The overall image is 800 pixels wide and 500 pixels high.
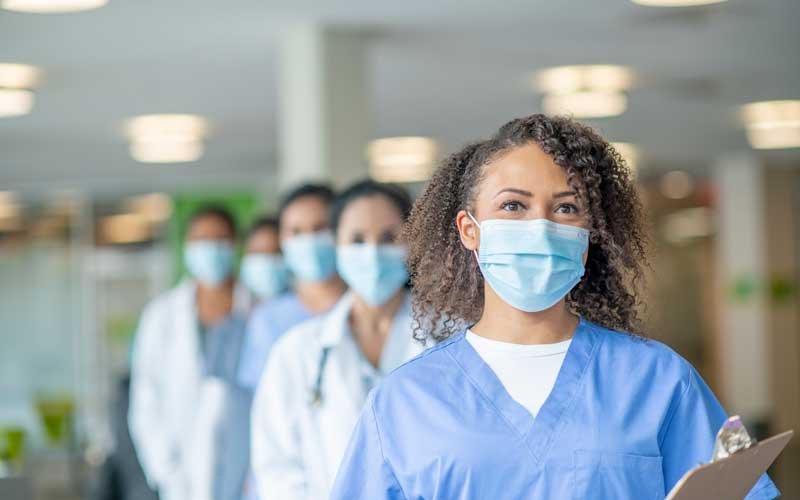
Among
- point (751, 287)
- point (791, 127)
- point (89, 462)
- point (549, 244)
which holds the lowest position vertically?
point (89, 462)

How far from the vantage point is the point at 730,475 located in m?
2.01

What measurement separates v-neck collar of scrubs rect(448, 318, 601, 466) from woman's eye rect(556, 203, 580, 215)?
22 centimetres

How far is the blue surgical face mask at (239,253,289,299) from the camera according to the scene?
6.06 m

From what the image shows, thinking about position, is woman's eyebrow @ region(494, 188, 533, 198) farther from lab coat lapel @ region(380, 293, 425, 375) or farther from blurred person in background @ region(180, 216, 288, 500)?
blurred person in background @ region(180, 216, 288, 500)

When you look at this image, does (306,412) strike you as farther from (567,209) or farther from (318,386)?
(567,209)

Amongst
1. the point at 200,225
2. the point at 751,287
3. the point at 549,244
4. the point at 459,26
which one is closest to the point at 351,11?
the point at 459,26

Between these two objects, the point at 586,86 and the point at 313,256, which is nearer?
the point at 313,256

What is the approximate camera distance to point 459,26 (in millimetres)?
6930

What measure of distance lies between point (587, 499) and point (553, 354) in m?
0.29

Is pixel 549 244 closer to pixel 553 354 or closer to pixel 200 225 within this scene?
pixel 553 354

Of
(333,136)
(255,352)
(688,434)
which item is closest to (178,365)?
(255,352)

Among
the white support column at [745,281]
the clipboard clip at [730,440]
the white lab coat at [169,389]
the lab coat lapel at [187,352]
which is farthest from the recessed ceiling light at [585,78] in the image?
the clipboard clip at [730,440]

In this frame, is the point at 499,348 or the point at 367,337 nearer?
Answer: the point at 499,348

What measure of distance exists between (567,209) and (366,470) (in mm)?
595
